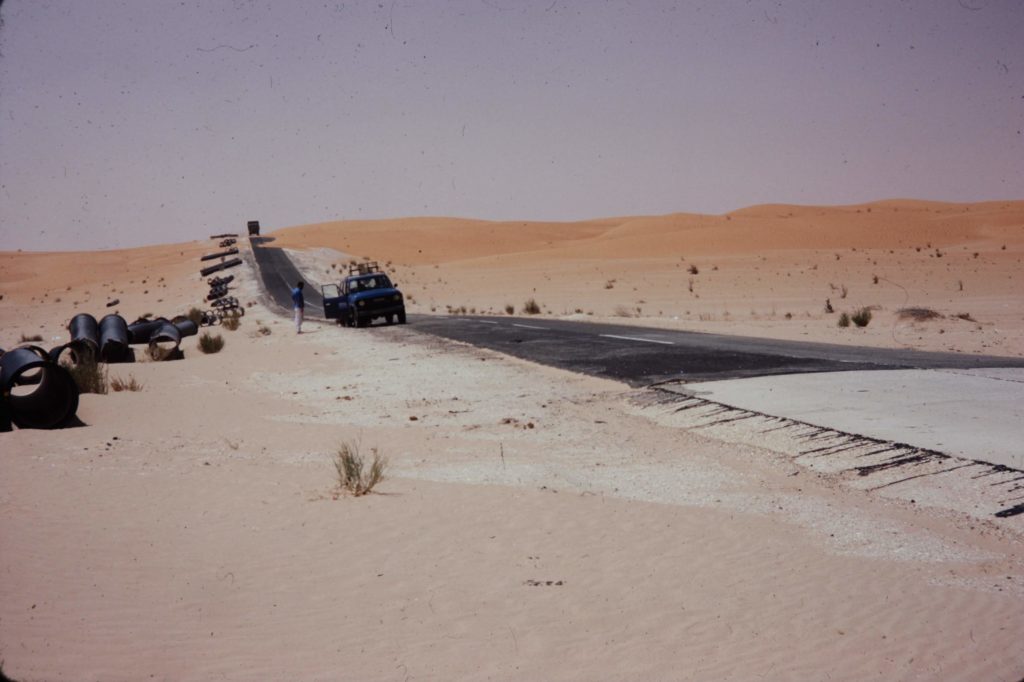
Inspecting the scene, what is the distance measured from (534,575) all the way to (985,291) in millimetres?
44782

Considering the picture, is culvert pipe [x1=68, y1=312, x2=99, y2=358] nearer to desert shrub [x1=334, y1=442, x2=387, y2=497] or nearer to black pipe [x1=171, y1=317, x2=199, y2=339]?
black pipe [x1=171, y1=317, x2=199, y2=339]

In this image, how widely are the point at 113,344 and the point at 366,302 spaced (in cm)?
1254

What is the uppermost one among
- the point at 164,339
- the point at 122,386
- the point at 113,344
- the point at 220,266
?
the point at 220,266

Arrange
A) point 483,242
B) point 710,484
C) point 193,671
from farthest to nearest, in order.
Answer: point 483,242, point 710,484, point 193,671

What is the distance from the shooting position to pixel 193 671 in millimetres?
5441

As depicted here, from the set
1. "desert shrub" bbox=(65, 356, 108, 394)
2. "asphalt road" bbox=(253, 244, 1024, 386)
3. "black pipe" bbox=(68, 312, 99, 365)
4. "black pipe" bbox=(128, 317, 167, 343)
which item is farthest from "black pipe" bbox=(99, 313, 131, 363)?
"asphalt road" bbox=(253, 244, 1024, 386)

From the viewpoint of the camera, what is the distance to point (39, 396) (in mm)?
14508

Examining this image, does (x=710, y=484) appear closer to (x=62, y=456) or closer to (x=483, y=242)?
(x=62, y=456)

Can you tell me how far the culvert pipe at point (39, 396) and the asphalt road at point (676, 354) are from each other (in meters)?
8.90

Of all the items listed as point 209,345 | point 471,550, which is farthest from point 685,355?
point 209,345

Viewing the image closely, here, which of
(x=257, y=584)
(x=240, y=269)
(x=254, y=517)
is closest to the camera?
(x=257, y=584)

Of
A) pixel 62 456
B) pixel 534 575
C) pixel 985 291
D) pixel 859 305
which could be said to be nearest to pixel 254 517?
pixel 534 575

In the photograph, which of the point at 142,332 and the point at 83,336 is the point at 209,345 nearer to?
the point at 142,332

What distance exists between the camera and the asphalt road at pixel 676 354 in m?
17.0
